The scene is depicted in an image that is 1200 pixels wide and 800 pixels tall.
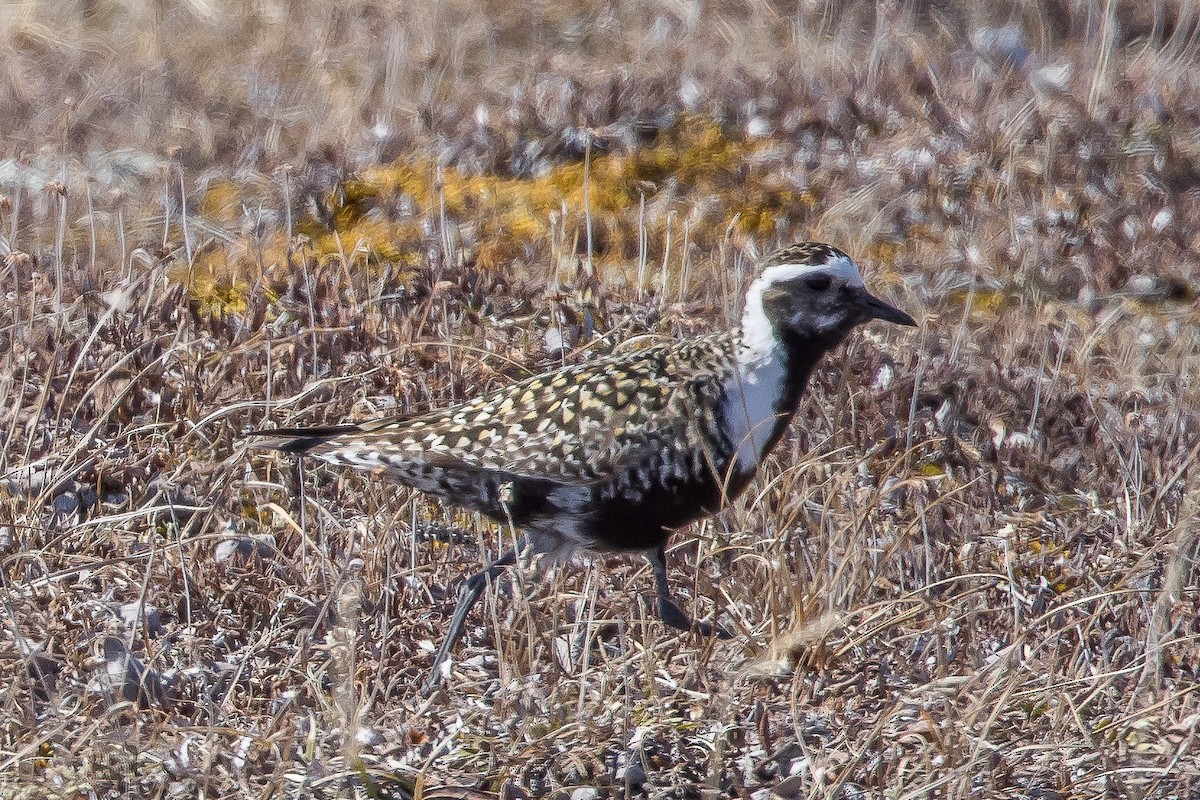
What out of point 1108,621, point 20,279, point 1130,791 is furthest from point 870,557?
point 20,279

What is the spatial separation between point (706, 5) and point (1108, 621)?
7.57 meters

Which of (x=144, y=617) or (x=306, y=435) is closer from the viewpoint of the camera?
(x=144, y=617)

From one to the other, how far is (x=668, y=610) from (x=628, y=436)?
0.51 meters

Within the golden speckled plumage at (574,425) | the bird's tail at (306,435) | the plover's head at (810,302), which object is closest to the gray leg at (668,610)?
the golden speckled plumage at (574,425)

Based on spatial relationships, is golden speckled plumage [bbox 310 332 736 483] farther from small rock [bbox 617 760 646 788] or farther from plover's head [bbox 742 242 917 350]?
small rock [bbox 617 760 646 788]

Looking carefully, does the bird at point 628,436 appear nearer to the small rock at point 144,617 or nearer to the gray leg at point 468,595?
the gray leg at point 468,595

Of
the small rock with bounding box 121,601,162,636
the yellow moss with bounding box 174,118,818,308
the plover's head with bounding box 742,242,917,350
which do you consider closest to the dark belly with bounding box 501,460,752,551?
the plover's head with bounding box 742,242,917,350

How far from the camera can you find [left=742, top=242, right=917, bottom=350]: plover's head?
459cm

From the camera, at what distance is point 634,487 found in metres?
4.33

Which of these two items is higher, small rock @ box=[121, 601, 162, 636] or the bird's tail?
the bird's tail

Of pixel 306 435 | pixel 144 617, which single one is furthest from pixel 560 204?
pixel 144 617

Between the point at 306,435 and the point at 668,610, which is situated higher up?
the point at 306,435

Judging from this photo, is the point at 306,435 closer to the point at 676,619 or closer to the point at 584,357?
the point at 676,619

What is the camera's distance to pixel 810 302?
461cm
